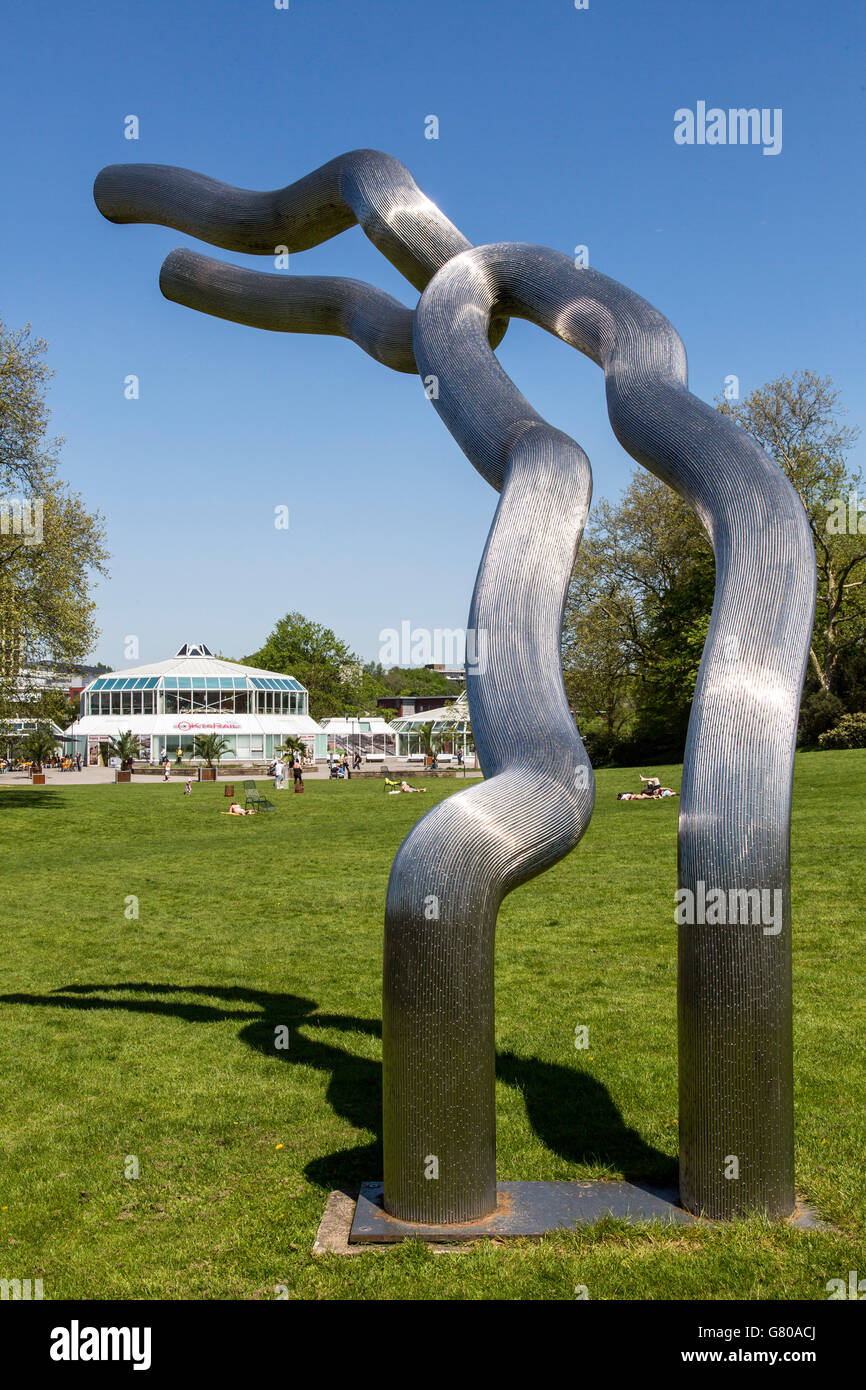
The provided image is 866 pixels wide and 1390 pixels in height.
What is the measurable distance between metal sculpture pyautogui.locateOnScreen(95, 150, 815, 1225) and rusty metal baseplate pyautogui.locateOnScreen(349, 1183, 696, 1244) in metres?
0.08

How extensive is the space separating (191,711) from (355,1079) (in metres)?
50.3

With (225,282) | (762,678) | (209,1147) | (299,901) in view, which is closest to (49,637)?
(299,901)

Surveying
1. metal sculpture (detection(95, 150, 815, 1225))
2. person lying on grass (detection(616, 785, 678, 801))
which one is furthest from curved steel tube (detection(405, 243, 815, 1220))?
person lying on grass (detection(616, 785, 678, 801))

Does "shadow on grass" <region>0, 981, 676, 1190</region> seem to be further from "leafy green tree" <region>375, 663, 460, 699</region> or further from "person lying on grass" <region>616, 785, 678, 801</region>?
"leafy green tree" <region>375, 663, 460, 699</region>

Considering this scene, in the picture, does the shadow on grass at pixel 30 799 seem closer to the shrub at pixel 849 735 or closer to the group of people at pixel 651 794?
the group of people at pixel 651 794

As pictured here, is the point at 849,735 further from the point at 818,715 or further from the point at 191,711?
the point at 191,711

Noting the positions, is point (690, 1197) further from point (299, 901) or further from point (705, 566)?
point (705, 566)

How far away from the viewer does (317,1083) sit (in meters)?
6.77

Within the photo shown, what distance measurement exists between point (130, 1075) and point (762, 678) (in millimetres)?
4941

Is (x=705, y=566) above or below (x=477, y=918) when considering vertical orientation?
above

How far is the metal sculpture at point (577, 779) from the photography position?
4527 mm

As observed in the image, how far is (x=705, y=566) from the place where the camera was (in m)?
38.9

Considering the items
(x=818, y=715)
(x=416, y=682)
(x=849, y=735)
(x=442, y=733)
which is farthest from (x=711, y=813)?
(x=416, y=682)
